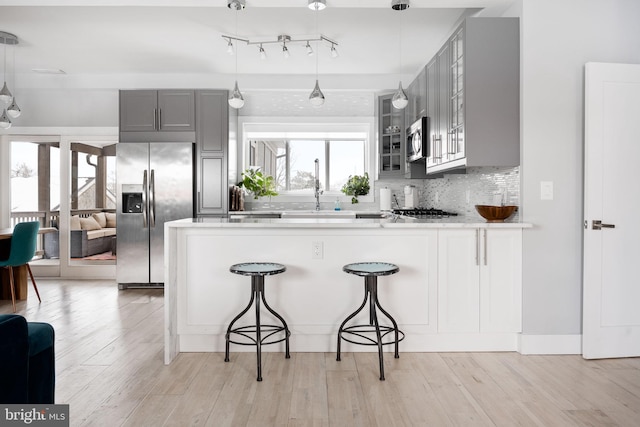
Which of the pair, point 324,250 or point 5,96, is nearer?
point 324,250

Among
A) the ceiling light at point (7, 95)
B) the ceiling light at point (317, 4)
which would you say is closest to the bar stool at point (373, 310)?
the ceiling light at point (317, 4)

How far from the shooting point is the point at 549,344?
320cm

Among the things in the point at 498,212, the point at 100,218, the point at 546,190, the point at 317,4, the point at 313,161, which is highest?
the point at 317,4

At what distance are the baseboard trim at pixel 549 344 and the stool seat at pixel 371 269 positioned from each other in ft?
3.70

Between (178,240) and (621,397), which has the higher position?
(178,240)

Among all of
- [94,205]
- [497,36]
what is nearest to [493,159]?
[497,36]

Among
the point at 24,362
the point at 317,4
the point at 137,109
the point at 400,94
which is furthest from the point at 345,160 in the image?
the point at 24,362

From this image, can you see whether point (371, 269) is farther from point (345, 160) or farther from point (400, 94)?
point (345, 160)

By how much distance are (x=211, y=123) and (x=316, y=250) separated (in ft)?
9.96

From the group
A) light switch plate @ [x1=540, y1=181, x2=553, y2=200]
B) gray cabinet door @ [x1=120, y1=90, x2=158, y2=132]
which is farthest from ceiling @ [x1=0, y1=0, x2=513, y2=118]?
light switch plate @ [x1=540, y1=181, x2=553, y2=200]

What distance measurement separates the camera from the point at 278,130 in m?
6.55

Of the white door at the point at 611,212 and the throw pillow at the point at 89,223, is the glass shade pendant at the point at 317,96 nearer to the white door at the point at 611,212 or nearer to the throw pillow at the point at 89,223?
the white door at the point at 611,212

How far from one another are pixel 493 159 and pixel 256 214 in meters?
3.27

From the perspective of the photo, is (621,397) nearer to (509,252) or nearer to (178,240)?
(509,252)
